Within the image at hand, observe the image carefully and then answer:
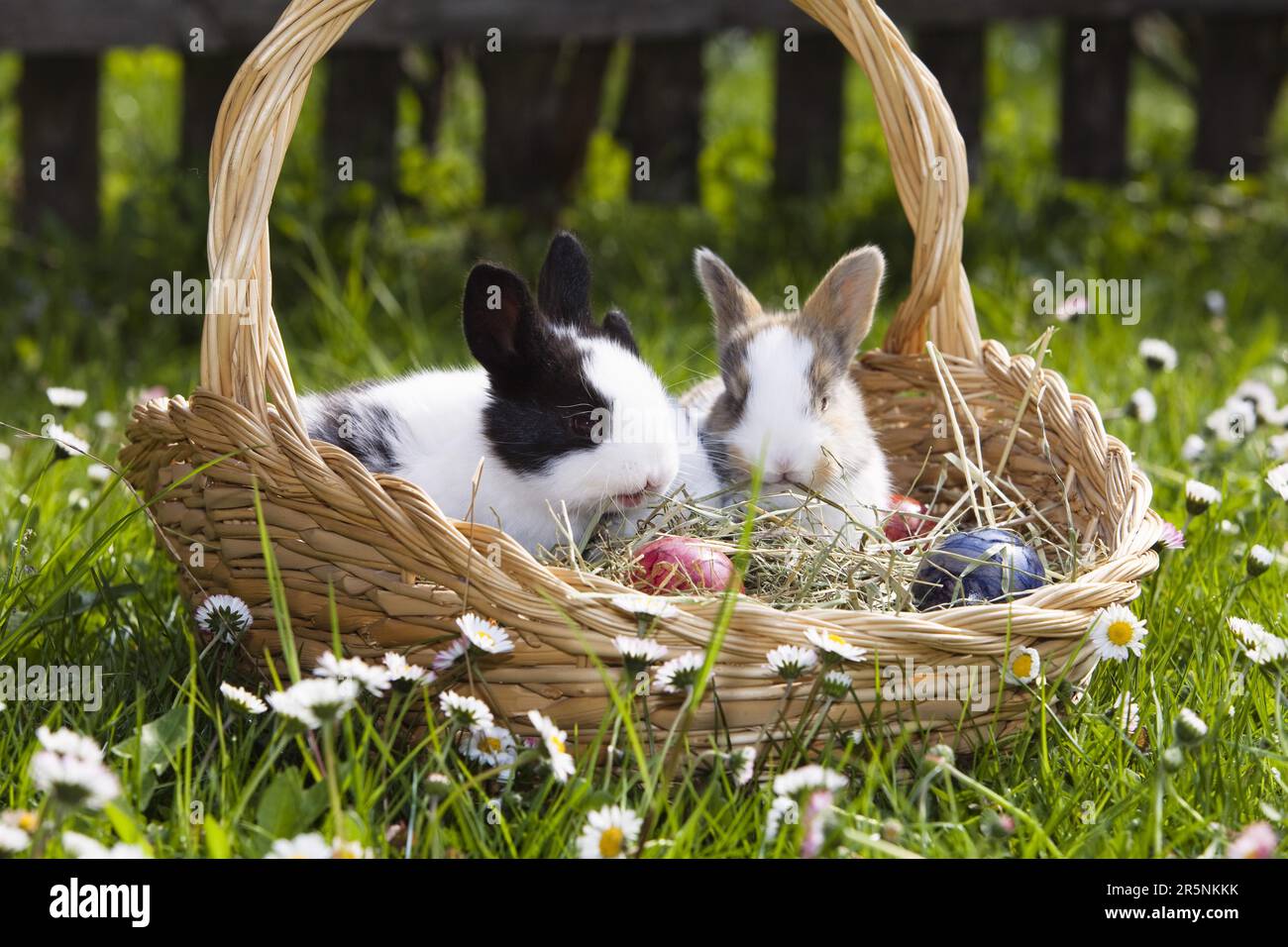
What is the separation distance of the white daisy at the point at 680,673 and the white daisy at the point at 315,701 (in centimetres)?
44

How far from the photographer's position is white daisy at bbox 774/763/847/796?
5.94 feet

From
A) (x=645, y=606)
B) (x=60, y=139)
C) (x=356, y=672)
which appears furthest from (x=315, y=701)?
(x=60, y=139)

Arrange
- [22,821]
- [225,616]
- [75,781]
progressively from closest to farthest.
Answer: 1. [75,781]
2. [22,821]
3. [225,616]

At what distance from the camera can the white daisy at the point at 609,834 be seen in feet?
5.92

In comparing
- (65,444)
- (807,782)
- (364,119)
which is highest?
(364,119)

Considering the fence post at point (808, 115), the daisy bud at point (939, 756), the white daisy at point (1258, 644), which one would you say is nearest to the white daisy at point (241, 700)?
the daisy bud at point (939, 756)

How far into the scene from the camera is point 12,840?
1669 millimetres

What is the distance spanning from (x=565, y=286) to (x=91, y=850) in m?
1.55

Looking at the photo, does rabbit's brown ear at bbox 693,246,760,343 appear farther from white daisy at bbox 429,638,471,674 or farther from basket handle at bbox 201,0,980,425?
white daisy at bbox 429,638,471,674

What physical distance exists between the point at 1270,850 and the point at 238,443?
1623 millimetres

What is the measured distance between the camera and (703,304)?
492 cm

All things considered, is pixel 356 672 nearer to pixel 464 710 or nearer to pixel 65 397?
pixel 464 710

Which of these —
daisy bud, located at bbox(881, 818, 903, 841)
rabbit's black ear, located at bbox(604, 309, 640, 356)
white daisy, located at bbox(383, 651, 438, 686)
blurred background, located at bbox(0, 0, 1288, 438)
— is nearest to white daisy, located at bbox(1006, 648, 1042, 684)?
daisy bud, located at bbox(881, 818, 903, 841)
